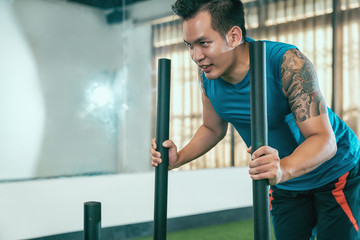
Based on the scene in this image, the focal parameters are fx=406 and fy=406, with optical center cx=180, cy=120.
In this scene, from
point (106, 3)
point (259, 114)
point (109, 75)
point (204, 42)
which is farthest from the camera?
point (106, 3)

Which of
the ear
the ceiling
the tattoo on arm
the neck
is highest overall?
the ceiling

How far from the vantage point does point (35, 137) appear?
3916mm

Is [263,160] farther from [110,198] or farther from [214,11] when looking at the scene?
[110,198]

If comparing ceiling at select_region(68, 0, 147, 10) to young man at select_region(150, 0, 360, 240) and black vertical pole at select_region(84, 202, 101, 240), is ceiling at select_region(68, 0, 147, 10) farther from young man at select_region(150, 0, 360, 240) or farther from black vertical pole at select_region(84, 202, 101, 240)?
black vertical pole at select_region(84, 202, 101, 240)

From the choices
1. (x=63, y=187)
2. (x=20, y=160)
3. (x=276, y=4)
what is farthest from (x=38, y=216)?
(x=276, y=4)

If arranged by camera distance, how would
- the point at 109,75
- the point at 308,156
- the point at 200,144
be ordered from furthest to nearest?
the point at 109,75 < the point at 200,144 < the point at 308,156

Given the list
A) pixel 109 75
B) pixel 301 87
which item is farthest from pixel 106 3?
pixel 301 87

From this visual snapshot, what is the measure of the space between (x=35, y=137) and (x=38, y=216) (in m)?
1.31

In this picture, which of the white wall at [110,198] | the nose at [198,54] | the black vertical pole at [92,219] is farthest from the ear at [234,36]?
the white wall at [110,198]

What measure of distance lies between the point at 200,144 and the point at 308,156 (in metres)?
0.54

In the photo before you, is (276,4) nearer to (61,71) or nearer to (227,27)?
(61,71)

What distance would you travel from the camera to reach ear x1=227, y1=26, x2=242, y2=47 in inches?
50.3

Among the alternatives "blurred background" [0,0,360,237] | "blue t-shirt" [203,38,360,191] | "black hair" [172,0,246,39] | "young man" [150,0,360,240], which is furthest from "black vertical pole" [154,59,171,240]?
"blurred background" [0,0,360,237]

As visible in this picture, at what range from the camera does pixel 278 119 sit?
4.48ft
